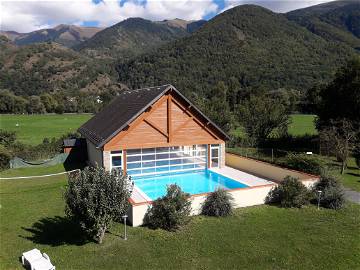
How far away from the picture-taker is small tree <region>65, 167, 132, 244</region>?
492 inches

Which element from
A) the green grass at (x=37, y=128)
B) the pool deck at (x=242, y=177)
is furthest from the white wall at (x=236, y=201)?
the green grass at (x=37, y=128)

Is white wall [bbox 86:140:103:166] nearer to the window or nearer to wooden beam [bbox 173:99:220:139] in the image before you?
the window

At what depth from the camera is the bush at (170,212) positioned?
1481cm

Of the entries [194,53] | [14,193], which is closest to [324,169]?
[14,193]

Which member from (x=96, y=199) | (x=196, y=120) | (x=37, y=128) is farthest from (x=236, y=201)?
(x=37, y=128)

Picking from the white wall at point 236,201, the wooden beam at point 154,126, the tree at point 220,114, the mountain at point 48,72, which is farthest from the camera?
the mountain at point 48,72

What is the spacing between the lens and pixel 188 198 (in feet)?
52.8

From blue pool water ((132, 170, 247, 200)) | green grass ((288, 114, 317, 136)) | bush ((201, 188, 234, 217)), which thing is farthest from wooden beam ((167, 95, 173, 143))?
green grass ((288, 114, 317, 136))

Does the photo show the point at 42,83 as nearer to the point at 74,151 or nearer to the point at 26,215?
the point at 74,151

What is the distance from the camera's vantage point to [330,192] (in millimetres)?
18484

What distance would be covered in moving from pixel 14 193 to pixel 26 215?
4782 millimetres

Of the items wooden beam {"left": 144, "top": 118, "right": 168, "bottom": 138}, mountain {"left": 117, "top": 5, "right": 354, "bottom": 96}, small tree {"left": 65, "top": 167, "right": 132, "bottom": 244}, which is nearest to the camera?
small tree {"left": 65, "top": 167, "right": 132, "bottom": 244}

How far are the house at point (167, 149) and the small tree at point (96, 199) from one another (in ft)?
23.3

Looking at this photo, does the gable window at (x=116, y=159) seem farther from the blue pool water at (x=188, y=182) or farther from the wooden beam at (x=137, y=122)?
the blue pool water at (x=188, y=182)
